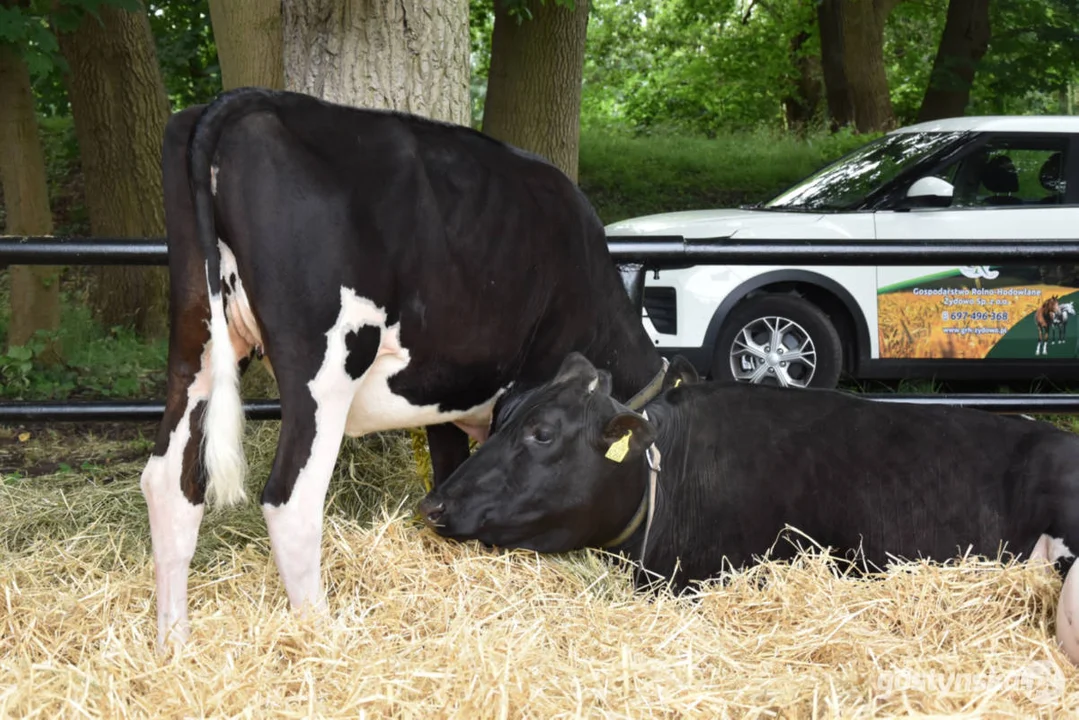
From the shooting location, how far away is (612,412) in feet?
11.7

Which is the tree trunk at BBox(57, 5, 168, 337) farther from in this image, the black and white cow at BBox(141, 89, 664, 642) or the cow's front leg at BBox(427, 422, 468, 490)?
the black and white cow at BBox(141, 89, 664, 642)

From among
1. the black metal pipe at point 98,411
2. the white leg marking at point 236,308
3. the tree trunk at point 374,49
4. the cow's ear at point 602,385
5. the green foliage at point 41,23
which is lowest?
the black metal pipe at point 98,411

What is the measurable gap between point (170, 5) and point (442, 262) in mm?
8909

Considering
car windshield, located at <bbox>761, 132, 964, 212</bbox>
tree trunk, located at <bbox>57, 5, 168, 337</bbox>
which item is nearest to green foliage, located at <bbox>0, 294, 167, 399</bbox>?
tree trunk, located at <bbox>57, 5, 168, 337</bbox>

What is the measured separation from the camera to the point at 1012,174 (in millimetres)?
8180

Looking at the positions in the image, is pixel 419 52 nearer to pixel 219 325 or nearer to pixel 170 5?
pixel 219 325

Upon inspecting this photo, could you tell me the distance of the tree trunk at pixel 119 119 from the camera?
28.7 ft

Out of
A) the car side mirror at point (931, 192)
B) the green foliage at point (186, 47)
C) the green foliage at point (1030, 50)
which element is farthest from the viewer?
the green foliage at point (1030, 50)

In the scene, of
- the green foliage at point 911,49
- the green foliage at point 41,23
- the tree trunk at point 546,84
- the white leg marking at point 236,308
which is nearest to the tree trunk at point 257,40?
the green foliage at point 41,23

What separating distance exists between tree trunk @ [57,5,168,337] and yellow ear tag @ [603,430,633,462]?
6408 millimetres

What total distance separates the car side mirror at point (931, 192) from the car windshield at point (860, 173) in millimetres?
415

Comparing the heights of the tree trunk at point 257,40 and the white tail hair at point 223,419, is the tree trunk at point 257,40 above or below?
above

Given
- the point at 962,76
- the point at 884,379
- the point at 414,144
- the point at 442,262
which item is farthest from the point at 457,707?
the point at 962,76

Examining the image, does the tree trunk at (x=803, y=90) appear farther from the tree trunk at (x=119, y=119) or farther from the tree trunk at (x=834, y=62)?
the tree trunk at (x=119, y=119)
